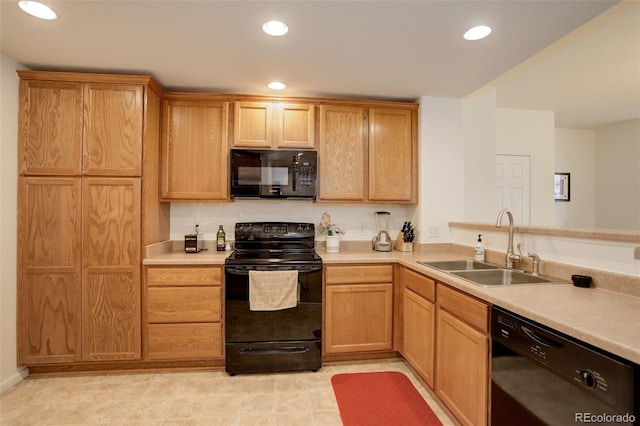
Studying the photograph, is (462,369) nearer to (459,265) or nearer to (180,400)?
(459,265)

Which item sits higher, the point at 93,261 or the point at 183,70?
the point at 183,70

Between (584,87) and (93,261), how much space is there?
4983 mm

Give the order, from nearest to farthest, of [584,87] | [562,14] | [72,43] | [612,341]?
[612,341] → [562,14] → [72,43] → [584,87]

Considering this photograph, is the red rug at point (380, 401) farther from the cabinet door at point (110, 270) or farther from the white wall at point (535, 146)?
the white wall at point (535, 146)

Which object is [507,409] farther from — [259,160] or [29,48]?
[29,48]

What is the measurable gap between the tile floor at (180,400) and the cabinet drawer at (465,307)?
725 millimetres

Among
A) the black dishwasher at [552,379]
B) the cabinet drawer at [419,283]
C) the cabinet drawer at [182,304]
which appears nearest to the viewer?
the black dishwasher at [552,379]

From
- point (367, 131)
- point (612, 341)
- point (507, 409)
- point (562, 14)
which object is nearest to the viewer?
point (612, 341)

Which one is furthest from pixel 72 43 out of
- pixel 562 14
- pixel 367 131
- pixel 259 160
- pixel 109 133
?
pixel 562 14

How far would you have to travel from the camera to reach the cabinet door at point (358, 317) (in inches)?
99.9

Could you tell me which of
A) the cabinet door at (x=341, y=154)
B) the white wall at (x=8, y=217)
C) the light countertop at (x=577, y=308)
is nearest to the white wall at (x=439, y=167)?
the cabinet door at (x=341, y=154)

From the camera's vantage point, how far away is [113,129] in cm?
241

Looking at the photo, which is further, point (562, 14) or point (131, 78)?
point (131, 78)

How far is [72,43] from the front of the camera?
6.62ft
